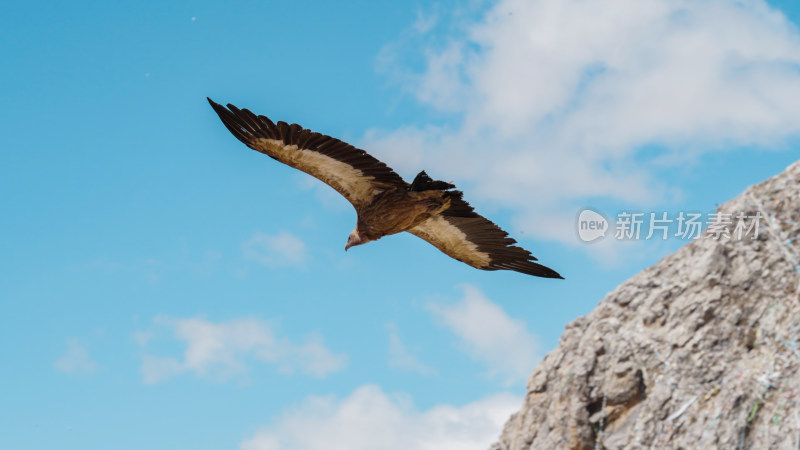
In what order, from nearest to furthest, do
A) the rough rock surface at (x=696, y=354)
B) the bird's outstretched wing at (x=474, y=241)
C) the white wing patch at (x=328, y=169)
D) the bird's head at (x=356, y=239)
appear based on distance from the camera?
the white wing patch at (x=328, y=169) < the bird's head at (x=356, y=239) < the rough rock surface at (x=696, y=354) < the bird's outstretched wing at (x=474, y=241)

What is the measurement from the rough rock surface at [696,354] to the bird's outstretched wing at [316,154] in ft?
20.4

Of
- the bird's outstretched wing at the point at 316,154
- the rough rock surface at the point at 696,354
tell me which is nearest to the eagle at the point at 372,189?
the bird's outstretched wing at the point at 316,154

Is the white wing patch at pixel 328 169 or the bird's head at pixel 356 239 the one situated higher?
the white wing patch at pixel 328 169

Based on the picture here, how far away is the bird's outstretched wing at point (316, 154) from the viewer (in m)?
11.4

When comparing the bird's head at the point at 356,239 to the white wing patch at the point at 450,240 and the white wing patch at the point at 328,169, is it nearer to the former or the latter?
the white wing patch at the point at 328,169

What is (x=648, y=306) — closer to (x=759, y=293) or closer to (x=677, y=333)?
(x=677, y=333)

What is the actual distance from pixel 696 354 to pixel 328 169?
790 centimetres

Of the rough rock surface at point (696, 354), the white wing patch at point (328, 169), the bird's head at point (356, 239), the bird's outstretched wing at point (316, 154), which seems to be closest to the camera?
the bird's outstretched wing at point (316, 154)

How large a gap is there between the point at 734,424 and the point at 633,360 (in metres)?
2.27

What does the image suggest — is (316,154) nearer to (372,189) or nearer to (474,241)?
(372,189)

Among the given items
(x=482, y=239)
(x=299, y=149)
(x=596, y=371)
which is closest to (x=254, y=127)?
(x=299, y=149)

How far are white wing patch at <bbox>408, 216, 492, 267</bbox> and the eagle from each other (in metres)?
0.02

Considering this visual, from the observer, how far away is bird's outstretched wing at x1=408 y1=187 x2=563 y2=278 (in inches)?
574

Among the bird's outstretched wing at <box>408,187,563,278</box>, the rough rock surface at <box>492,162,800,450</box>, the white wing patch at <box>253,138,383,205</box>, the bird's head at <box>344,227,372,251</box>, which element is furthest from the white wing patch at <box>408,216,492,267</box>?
the rough rock surface at <box>492,162,800,450</box>
